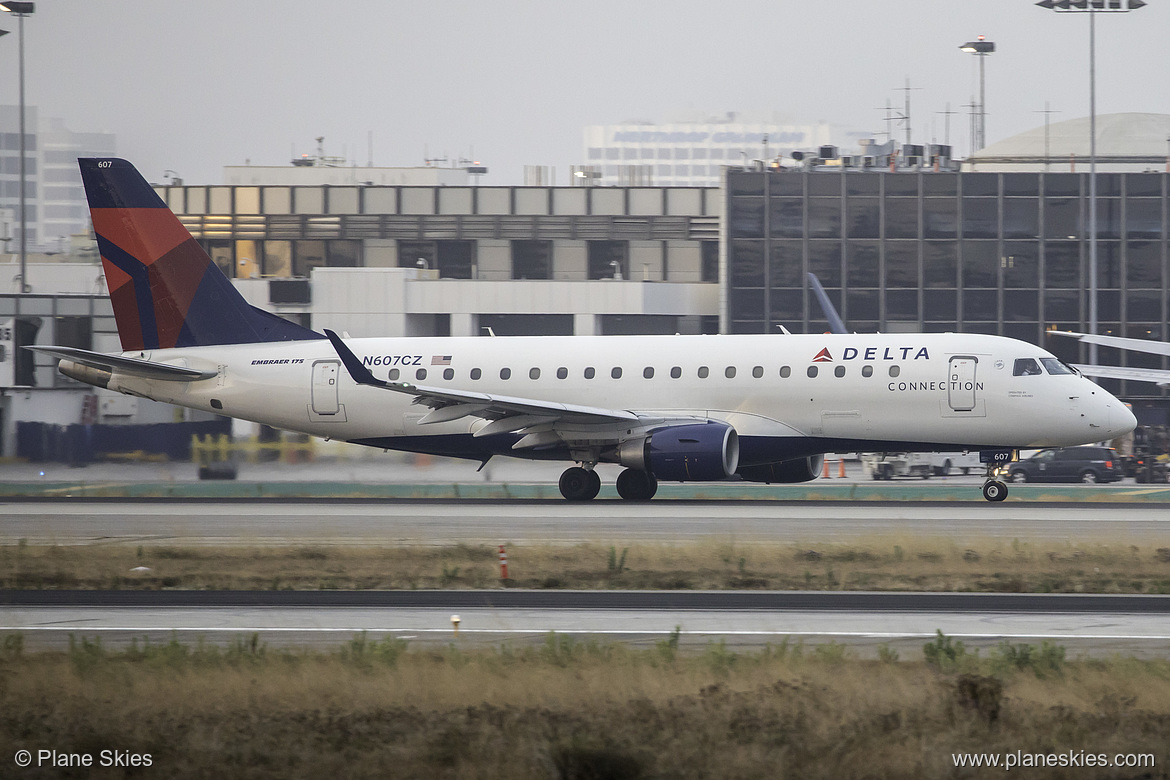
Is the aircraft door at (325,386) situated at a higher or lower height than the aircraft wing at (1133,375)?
lower

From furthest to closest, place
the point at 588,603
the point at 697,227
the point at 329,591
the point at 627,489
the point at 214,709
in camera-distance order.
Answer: the point at 697,227
the point at 627,489
the point at 329,591
the point at 588,603
the point at 214,709

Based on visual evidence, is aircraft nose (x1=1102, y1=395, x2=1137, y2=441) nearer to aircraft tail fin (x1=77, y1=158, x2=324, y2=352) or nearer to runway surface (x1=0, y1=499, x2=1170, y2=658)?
runway surface (x1=0, y1=499, x2=1170, y2=658)

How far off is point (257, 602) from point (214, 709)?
248 inches

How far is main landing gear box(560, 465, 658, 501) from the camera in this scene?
1184 inches

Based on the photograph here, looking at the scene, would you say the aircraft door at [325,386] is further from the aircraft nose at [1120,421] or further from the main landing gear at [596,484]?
the aircraft nose at [1120,421]

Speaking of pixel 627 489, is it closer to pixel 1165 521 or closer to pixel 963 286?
pixel 1165 521

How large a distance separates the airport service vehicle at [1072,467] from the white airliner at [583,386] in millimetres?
16801

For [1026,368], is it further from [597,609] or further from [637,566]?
[597,609]

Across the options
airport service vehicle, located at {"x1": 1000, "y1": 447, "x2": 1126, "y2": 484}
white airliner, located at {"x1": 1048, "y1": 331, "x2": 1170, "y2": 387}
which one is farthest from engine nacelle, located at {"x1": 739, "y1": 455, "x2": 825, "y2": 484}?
airport service vehicle, located at {"x1": 1000, "y1": 447, "x2": 1126, "y2": 484}

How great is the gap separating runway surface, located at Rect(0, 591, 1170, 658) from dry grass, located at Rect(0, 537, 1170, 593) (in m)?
0.77

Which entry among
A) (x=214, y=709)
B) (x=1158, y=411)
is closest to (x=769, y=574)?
(x=214, y=709)

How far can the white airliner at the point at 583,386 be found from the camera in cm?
2791

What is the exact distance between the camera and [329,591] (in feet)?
54.7

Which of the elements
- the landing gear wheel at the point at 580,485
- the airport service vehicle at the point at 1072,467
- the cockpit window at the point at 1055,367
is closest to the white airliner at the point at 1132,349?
the airport service vehicle at the point at 1072,467
